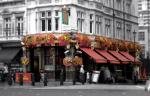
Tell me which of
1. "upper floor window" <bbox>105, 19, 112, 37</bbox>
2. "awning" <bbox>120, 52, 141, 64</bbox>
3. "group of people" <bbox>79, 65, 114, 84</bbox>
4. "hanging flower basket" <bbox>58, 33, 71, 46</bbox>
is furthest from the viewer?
"awning" <bbox>120, 52, 141, 64</bbox>

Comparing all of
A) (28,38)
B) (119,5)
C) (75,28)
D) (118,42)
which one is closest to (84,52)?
(75,28)

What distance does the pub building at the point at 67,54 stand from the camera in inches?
1906

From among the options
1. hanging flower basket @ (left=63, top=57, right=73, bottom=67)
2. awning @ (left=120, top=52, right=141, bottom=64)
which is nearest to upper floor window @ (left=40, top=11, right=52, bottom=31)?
hanging flower basket @ (left=63, top=57, right=73, bottom=67)

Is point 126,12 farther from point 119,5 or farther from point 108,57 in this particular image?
point 108,57

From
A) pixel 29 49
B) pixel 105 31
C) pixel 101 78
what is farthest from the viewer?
pixel 105 31

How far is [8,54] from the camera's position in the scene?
53.6 meters

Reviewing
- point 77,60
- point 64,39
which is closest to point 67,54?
point 77,60

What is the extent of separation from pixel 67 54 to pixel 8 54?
8631mm

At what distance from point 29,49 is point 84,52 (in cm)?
669

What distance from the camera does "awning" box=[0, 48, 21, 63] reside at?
52.8m

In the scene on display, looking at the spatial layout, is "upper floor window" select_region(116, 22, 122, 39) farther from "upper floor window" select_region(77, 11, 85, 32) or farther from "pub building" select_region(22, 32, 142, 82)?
"upper floor window" select_region(77, 11, 85, 32)

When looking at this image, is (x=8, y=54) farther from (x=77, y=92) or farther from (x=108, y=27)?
(x=77, y=92)

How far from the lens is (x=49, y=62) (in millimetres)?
50750

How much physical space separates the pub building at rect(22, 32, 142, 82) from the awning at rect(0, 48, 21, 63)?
58.0 inches
